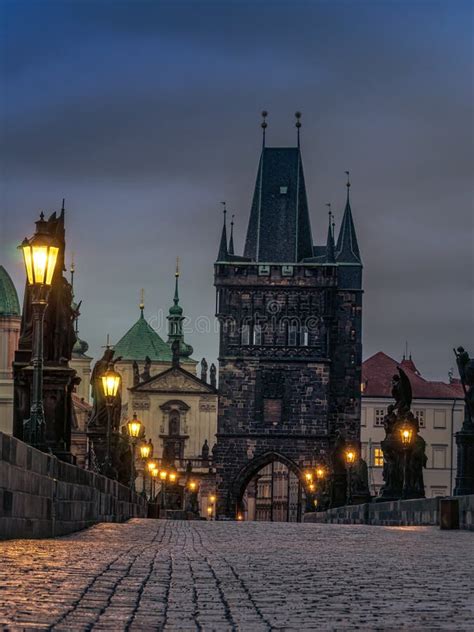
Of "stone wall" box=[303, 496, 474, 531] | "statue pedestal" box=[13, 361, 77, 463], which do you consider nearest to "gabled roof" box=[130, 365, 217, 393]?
"stone wall" box=[303, 496, 474, 531]

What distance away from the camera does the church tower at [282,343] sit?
11056cm

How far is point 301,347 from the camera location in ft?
368

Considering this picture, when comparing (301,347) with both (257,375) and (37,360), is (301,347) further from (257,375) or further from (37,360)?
(37,360)

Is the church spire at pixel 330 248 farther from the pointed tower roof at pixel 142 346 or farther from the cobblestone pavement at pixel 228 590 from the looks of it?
the cobblestone pavement at pixel 228 590

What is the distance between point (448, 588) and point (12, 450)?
5778 mm

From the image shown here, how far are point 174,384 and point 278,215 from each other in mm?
38156

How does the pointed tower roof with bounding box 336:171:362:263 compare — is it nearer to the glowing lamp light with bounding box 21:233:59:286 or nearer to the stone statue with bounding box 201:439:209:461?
the stone statue with bounding box 201:439:209:461

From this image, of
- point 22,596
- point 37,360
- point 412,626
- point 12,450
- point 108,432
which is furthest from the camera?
point 108,432

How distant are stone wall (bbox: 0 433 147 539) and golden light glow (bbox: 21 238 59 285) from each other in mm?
2187

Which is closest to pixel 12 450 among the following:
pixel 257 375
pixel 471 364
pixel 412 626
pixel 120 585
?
pixel 120 585

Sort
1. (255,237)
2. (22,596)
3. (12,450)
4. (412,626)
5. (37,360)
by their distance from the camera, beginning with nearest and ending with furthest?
(412,626)
(22,596)
(12,450)
(37,360)
(255,237)

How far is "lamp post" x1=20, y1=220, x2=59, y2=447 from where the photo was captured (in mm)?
19641

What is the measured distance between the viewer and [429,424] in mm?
134500

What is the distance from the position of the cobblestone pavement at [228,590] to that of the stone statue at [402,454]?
1037 inches
